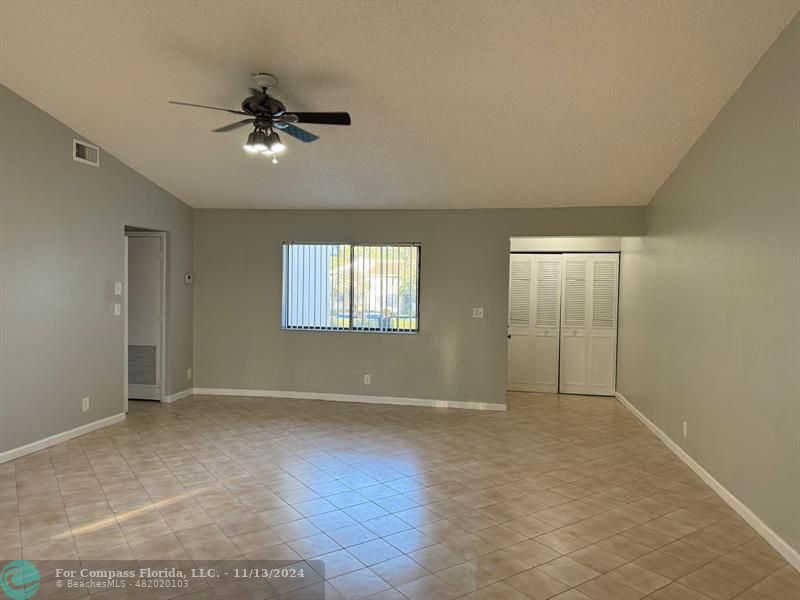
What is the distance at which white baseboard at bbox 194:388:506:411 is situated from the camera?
20.7ft

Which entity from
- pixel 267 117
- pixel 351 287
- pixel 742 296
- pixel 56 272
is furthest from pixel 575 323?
pixel 56 272

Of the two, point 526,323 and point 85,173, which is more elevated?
point 85,173

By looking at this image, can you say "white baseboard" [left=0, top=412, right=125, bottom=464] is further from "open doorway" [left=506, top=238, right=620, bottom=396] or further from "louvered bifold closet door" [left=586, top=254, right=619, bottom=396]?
"louvered bifold closet door" [left=586, top=254, right=619, bottom=396]

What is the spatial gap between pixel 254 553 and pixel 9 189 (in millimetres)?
3513

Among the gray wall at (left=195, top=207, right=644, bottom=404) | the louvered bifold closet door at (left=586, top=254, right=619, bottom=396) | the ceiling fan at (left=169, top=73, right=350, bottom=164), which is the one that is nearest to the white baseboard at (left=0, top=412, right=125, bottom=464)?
the gray wall at (left=195, top=207, right=644, bottom=404)

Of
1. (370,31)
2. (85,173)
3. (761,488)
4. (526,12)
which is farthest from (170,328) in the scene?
(761,488)

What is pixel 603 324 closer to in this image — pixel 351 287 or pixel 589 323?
pixel 589 323

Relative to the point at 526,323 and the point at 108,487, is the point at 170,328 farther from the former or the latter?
the point at 526,323

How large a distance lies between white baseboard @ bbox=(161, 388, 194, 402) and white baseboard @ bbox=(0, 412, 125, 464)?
0.77 metres

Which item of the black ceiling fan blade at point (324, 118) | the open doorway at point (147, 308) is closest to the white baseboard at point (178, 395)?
the open doorway at point (147, 308)

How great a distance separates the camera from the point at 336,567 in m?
2.68

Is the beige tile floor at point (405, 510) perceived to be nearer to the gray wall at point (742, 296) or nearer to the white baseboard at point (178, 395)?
the gray wall at point (742, 296)

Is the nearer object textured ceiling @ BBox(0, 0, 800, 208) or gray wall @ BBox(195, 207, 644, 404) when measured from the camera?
textured ceiling @ BBox(0, 0, 800, 208)

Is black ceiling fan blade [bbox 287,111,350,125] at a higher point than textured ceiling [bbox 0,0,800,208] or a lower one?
lower
